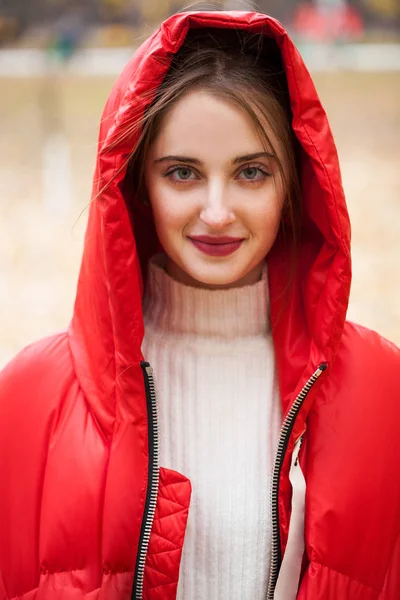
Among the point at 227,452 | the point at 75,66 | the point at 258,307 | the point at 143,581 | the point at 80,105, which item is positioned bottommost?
the point at 143,581

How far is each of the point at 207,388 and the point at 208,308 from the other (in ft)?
0.40

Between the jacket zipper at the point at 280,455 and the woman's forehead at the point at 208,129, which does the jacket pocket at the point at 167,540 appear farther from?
the woman's forehead at the point at 208,129

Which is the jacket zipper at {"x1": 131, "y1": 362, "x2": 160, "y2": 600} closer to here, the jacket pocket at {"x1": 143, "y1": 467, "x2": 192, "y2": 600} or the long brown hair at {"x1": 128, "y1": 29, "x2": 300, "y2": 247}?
the jacket pocket at {"x1": 143, "y1": 467, "x2": 192, "y2": 600}

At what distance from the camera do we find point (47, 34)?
9953 mm

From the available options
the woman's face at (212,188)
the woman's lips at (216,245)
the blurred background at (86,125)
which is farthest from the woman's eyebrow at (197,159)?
the blurred background at (86,125)

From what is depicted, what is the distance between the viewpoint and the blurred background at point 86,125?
3992 mm

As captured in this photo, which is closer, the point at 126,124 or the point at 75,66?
the point at 126,124

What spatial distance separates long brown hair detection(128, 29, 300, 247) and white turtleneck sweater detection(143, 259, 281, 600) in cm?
18

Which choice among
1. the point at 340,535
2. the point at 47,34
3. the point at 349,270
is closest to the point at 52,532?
the point at 340,535

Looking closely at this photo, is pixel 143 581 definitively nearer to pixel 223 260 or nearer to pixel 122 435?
pixel 122 435

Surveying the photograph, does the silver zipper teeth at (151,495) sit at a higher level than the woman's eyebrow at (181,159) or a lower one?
lower

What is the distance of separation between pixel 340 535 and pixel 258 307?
13.9 inches

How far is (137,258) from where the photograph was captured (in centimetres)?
115

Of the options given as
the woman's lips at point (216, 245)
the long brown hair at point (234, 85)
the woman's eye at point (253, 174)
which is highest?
the long brown hair at point (234, 85)
